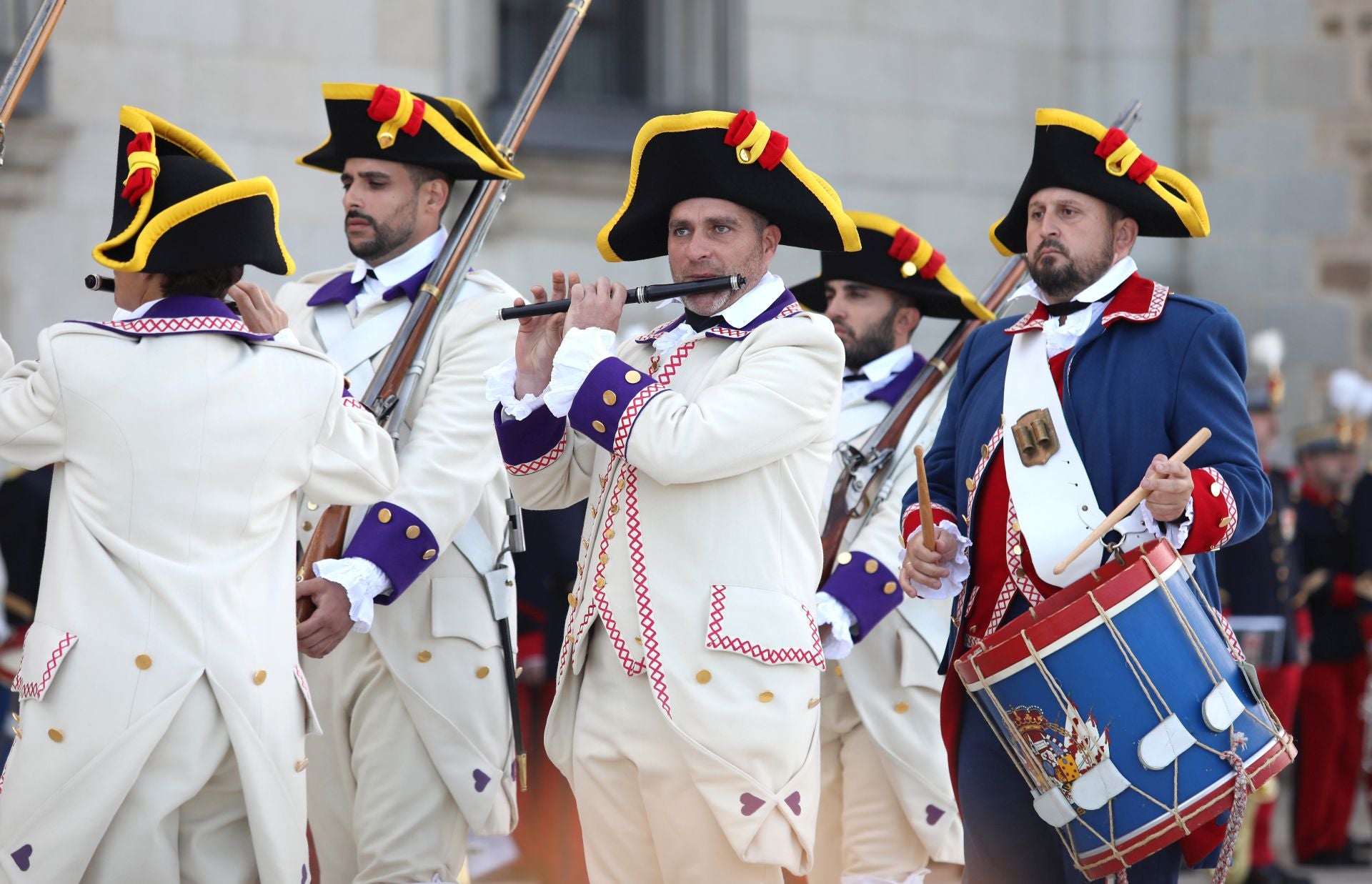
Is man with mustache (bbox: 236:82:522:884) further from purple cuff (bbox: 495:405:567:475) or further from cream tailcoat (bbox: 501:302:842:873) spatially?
cream tailcoat (bbox: 501:302:842:873)

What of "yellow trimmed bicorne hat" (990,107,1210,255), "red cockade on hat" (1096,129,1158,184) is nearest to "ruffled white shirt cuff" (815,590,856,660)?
"yellow trimmed bicorne hat" (990,107,1210,255)

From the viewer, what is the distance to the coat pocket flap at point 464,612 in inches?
184

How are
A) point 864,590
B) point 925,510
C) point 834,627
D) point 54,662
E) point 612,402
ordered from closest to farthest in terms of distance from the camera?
1. point 54,662
2. point 612,402
3. point 925,510
4. point 834,627
5. point 864,590

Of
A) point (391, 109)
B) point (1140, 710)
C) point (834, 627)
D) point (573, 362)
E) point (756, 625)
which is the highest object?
point (391, 109)

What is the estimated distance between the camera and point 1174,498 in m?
3.66

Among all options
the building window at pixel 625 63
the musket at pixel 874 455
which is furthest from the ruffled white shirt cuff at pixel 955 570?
the building window at pixel 625 63

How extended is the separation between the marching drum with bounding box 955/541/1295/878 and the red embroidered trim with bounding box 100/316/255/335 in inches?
63.7

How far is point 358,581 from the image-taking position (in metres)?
4.40

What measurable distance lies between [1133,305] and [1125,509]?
0.54 meters

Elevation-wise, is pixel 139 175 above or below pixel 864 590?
above

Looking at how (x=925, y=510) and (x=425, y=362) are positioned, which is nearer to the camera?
(x=925, y=510)

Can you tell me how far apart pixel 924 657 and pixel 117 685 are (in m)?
2.31

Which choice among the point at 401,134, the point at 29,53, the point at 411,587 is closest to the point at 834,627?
the point at 411,587

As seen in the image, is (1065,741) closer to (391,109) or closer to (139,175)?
(139,175)
